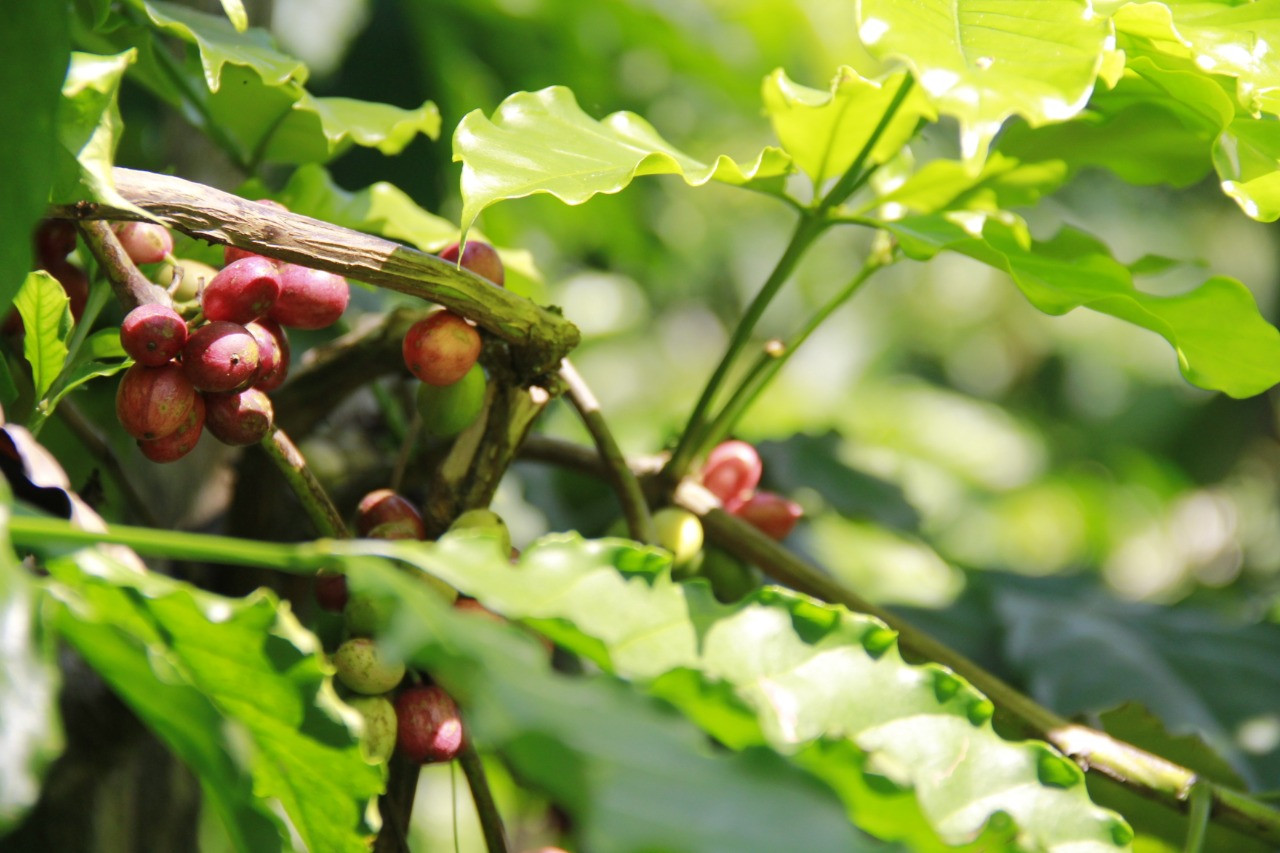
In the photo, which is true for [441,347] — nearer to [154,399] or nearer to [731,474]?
[154,399]

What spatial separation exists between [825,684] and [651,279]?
1.40 m

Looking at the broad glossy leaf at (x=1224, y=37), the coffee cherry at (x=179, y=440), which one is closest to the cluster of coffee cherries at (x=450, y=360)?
the coffee cherry at (x=179, y=440)

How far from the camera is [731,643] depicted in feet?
1.40

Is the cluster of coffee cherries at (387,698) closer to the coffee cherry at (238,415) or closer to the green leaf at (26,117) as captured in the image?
the coffee cherry at (238,415)

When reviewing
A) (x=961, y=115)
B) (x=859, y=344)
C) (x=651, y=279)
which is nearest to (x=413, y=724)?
(x=961, y=115)

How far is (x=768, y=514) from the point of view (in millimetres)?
766

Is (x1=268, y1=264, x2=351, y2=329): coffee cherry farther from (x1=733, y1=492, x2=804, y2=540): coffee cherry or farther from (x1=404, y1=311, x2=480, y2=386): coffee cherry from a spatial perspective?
(x1=733, y1=492, x2=804, y2=540): coffee cherry

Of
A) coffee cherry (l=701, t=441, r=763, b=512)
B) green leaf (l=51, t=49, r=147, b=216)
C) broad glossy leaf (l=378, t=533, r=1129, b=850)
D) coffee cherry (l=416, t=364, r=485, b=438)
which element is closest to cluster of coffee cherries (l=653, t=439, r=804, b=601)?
coffee cherry (l=701, t=441, r=763, b=512)

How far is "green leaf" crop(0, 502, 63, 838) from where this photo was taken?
29 cm

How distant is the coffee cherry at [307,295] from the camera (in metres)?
0.55

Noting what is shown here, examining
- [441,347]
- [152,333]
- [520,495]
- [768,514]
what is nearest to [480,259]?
[441,347]

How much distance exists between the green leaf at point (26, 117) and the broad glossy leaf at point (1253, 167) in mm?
469

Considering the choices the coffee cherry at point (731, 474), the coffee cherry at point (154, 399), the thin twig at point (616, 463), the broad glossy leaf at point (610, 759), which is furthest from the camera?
the coffee cherry at point (731, 474)

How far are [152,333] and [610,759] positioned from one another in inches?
11.9
